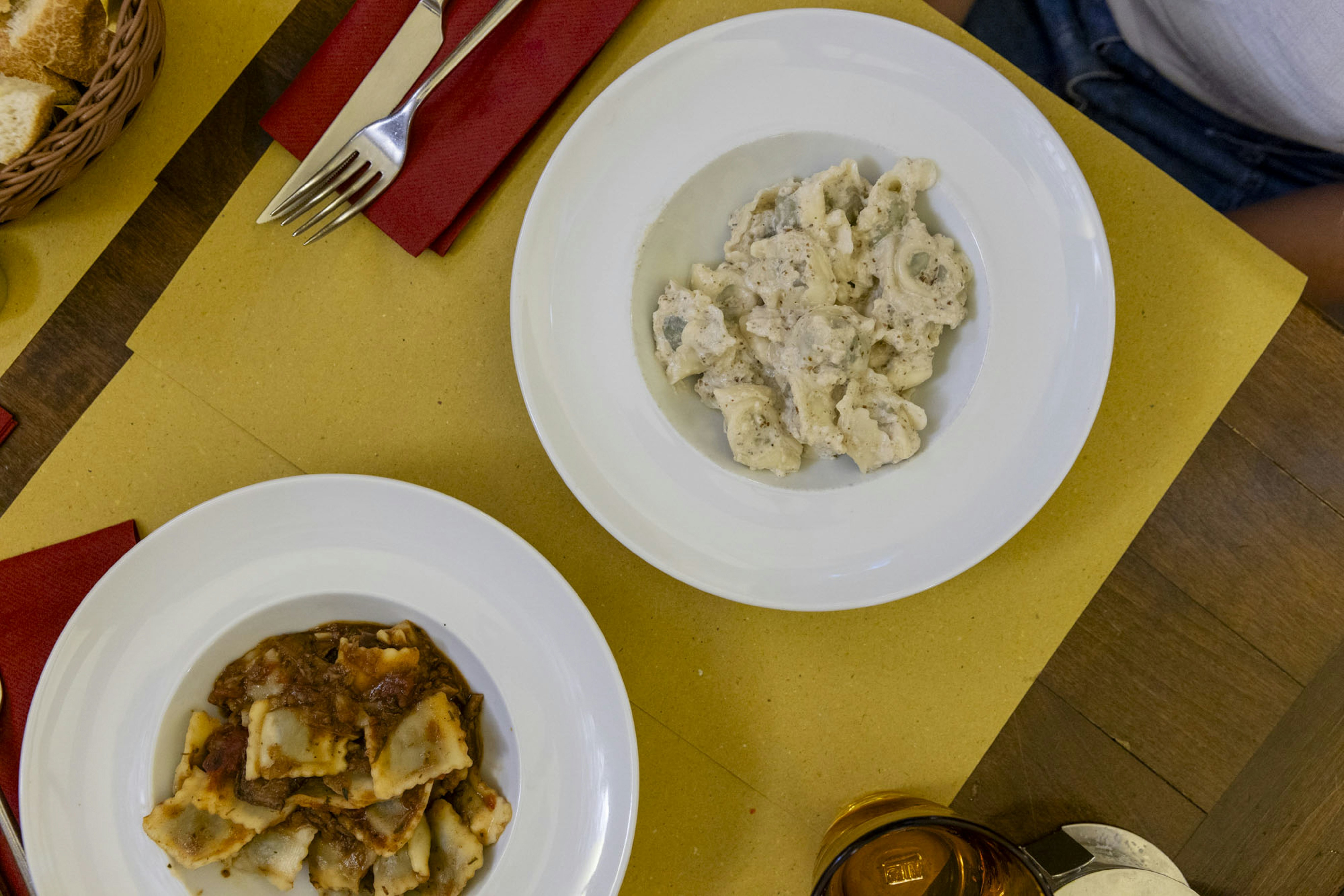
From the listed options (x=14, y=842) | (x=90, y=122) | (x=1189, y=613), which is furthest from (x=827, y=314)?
(x=14, y=842)

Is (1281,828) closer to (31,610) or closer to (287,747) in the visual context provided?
(287,747)

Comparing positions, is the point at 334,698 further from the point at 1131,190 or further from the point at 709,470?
the point at 1131,190

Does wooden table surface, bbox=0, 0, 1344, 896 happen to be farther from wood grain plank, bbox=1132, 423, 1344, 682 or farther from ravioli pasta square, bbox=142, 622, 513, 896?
ravioli pasta square, bbox=142, 622, 513, 896

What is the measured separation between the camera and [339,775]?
112cm

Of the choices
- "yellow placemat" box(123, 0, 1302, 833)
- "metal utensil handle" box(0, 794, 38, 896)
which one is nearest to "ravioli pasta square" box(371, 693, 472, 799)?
"yellow placemat" box(123, 0, 1302, 833)

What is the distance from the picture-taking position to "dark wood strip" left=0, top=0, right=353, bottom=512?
4.21ft

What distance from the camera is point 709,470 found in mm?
1153

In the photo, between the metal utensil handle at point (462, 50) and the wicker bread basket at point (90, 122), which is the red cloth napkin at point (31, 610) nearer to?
the wicker bread basket at point (90, 122)

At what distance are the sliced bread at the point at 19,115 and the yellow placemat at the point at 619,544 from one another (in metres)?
0.25

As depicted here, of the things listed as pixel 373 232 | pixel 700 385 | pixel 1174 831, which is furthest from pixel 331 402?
pixel 1174 831

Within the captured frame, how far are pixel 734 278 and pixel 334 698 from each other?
81 centimetres

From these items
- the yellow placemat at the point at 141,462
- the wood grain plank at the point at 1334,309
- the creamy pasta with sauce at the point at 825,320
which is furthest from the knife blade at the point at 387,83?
the wood grain plank at the point at 1334,309

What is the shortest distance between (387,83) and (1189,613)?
1.49 metres

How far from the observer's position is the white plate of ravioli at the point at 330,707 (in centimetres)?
111
